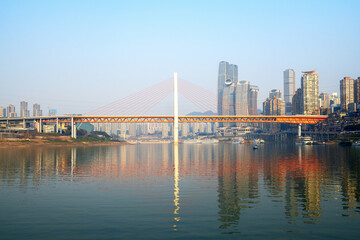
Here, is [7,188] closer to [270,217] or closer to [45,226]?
[45,226]

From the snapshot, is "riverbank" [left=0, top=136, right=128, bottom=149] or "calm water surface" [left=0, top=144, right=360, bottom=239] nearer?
"calm water surface" [left=0, top=144, right=360, bottom=239]

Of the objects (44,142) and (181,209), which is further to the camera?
(44,142)

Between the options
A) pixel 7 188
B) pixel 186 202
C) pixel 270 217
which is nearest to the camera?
pixel 270 217

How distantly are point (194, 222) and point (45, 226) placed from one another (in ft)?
23.1

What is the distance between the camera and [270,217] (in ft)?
58.0

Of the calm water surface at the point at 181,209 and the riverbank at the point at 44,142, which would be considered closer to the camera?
the calm water surface at the point at 181,209

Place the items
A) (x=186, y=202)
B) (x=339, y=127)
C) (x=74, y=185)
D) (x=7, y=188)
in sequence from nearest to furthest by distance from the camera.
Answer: (x=186, y=202)
(x=7, y=188)
(x=74, y=185)
(x=339, y=127)

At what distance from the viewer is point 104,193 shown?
82.5 ft

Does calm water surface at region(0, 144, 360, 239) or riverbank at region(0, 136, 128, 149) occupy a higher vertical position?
calm water surface at region(0, 144, 360, 239)

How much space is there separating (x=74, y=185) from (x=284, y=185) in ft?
57.6

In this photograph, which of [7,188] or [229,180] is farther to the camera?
[229,180]

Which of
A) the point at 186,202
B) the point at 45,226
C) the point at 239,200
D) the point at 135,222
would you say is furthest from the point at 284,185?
the point at 45,226

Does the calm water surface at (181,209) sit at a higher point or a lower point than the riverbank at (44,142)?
higher

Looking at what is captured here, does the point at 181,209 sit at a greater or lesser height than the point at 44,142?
greater
